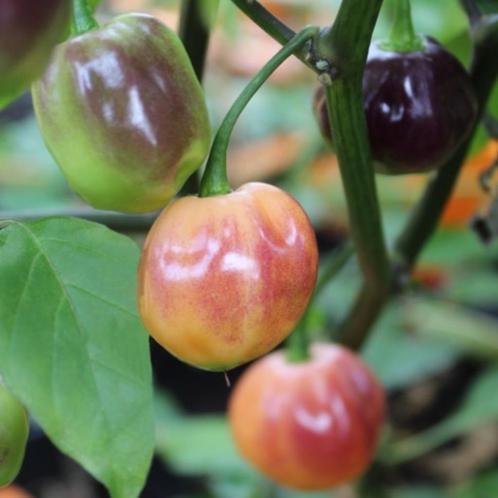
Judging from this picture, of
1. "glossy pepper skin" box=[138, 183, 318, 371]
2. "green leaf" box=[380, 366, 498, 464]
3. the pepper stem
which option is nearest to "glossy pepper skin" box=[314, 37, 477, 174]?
the pepper stem

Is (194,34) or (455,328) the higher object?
(194,34)

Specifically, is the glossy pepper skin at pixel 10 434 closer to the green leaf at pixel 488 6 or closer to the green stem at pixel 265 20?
the green stem at pixel 265 20

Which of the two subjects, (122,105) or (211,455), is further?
(211,455)

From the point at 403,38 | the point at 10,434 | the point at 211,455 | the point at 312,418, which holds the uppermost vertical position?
the point at 403,38

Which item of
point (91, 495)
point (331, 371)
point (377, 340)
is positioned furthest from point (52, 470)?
point (331, 371)

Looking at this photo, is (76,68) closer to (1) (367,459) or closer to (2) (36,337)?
(2) (36,337)

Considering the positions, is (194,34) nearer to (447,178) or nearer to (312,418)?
(447,178)

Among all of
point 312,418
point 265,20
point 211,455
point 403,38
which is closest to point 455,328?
point 211,455
